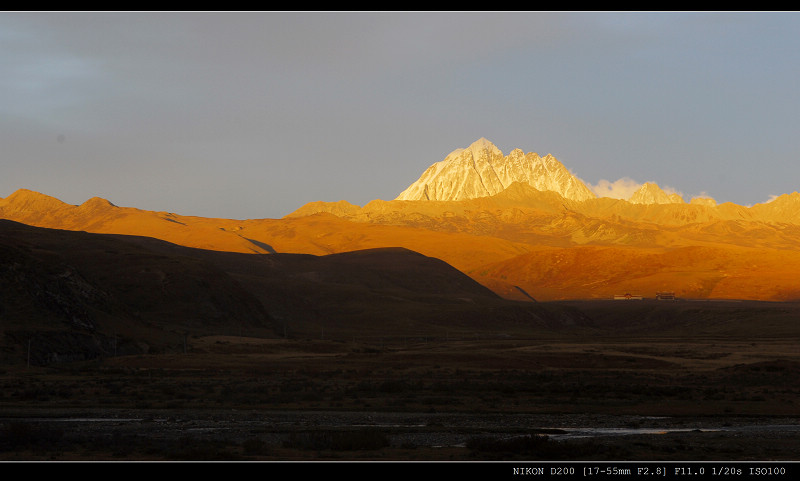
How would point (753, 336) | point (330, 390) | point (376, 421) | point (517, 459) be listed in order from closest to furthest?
1. point (517, 459)
2. point (376, 421)
3. point (330, 390)
4. point (753, 336)

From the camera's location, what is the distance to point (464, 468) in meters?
20.9

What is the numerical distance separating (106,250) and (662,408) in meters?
110

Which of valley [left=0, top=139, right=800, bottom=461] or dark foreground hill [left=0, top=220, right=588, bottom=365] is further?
dark foreground hill [left=0, top=220, right=588, bottom=365]

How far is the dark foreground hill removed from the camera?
79.4 metres

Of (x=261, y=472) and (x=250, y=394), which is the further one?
(x=250, y=394)

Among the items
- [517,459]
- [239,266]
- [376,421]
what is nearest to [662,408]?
[376,421]

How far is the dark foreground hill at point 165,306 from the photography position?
79.4 meters

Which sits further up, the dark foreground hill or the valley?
the dark foreground hill

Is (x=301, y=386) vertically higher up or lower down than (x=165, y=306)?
lower down

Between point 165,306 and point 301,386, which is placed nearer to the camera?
point 301,386

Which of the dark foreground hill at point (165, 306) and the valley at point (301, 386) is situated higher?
the dark foreground hill at point (165, 306)

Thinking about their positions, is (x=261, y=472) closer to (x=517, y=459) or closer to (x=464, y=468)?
(x=464, y=468)

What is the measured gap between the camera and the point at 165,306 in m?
116

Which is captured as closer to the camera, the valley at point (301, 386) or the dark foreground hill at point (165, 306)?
the valley at point (301, 386)
